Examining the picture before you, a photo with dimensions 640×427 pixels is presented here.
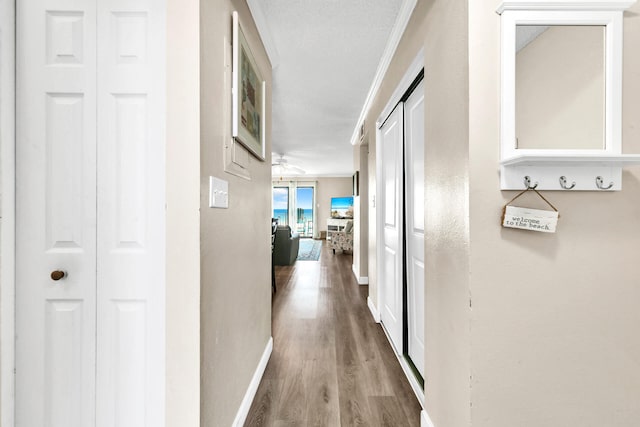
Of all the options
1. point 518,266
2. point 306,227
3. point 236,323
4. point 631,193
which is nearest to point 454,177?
point 518,266

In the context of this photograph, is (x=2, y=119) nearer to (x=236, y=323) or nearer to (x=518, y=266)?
(x=236, y=323)

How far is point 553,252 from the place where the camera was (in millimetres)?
980

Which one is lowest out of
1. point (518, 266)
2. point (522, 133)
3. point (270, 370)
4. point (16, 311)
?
point (270, 370)

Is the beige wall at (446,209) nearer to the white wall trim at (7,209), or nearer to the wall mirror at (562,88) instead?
the wall mirror at (562,88)

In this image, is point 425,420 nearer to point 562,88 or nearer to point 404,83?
point 562,88

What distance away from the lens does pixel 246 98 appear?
146 centimetres

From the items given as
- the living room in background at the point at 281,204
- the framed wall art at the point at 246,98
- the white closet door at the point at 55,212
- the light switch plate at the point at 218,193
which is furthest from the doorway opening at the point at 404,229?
the living room in background at the point at 281,204

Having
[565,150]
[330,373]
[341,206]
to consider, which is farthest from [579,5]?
[341,206]

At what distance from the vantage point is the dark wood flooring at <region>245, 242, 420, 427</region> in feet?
4.97

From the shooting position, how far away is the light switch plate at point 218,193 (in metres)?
1.07

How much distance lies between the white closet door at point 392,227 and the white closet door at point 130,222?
5.44 feet

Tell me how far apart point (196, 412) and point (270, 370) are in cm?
103

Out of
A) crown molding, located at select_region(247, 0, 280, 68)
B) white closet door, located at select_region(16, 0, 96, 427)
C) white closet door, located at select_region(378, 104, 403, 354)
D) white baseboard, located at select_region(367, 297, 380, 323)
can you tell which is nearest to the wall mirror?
white closet door, located at select_region(378, 104, 403, 354)

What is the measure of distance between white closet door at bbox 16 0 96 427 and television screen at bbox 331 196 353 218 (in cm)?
918
